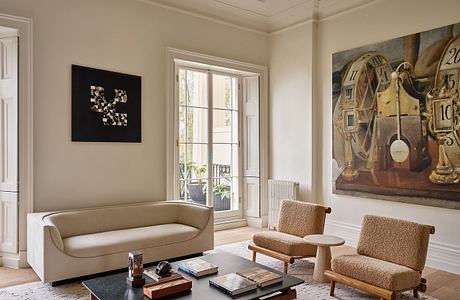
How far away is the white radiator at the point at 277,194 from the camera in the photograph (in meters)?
5.72

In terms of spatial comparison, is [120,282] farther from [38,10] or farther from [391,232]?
[38,10]

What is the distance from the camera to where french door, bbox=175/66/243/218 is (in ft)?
18.5

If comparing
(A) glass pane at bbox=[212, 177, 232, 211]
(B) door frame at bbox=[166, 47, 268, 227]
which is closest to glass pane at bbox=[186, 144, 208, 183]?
(A) glass pane at bbox=[212, 177, 232, 211]

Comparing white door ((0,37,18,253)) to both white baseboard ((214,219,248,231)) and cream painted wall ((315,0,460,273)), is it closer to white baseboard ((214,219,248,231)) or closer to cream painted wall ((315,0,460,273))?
white baseboard ((214,219,248,231))

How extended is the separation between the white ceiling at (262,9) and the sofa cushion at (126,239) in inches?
119

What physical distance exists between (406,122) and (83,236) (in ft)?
12.8

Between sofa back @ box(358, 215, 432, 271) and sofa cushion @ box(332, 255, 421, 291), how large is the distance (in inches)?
3.3

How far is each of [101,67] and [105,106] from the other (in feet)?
1.58

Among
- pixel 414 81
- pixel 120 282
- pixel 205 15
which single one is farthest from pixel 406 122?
pixel 120 282

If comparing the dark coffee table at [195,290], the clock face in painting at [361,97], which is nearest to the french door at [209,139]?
the clock face in painting at [361,97]

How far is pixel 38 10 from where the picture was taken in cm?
417

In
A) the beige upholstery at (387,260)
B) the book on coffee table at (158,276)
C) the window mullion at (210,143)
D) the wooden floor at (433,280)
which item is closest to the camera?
the book on coffee table at (158,276)

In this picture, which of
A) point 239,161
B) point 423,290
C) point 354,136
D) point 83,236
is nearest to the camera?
point 423,290

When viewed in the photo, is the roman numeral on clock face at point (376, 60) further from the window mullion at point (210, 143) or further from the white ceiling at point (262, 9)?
the window mullion at point (210, 143)
